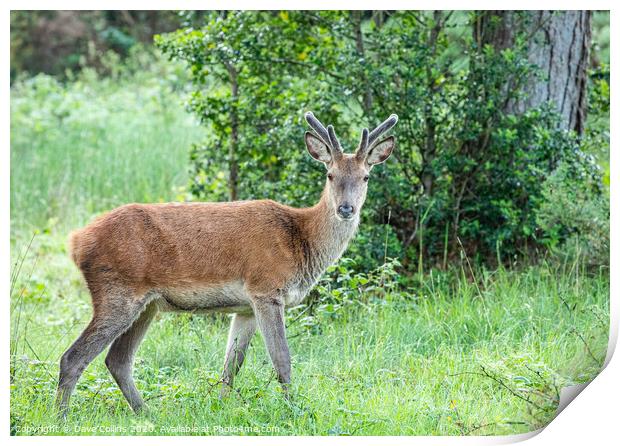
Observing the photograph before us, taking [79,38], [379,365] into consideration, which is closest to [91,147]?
[79,38]

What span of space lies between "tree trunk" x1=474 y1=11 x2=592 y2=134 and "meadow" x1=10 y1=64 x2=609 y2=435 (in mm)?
1447

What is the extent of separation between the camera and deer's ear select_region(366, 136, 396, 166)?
628cm

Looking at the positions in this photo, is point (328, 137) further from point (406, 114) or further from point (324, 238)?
point (406, 114)

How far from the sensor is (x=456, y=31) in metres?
8.48

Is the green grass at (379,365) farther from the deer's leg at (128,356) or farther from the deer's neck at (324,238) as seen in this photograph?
the deer's neck at (324,238)

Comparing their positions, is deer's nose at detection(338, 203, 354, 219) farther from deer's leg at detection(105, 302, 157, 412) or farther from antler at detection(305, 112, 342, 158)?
deer's leg at detection(105, 302, 157, 412)

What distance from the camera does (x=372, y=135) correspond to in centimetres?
623

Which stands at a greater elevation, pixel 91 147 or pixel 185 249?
pixel 185 249

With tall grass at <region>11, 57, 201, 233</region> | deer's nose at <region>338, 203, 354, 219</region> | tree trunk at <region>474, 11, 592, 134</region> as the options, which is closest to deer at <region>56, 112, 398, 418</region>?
deer's nose at <region>338, 203, 354, 219</region>

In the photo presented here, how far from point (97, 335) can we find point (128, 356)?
0.40 metres

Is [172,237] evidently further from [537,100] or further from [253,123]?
[537,100]
